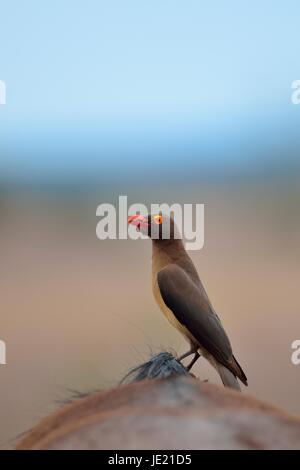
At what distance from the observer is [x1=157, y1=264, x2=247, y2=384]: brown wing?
11.9 ft

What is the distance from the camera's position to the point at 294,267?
48.8 feet

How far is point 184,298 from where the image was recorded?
3.75 meters

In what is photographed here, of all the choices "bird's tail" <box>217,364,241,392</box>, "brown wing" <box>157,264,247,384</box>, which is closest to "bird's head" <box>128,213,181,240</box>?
"brown wing" <box>157,264,247,384</box>

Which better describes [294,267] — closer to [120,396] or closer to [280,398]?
[280,398]

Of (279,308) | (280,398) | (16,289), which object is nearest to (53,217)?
(16,289)

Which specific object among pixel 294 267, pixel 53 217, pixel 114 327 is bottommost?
pixel 114 327

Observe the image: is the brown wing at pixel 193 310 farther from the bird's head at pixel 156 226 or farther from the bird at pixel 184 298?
the bird's head at pixel 156 226

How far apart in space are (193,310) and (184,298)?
0.06m

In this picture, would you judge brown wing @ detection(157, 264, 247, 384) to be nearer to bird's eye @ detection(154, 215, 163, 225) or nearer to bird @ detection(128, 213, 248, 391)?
bird @ detection(128, 213, 248, 391)

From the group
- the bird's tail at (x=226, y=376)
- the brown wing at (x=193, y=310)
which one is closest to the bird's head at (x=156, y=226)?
the brown wing at (x=193, y=310)

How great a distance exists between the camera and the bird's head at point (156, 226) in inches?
147

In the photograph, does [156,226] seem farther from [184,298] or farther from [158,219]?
[184,298]

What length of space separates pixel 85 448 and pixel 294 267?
44.7 feet

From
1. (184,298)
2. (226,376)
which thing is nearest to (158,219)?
(184,298)
